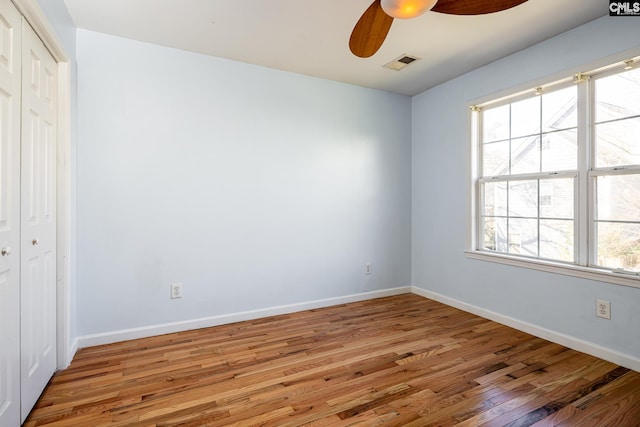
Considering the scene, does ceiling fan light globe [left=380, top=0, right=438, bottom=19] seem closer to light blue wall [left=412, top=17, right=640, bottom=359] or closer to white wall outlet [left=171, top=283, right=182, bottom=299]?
light blue wall [left=412, top=17, right=640, bottom=359]

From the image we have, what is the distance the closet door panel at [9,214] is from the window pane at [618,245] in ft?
12.2

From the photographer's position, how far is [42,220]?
186 centimetres

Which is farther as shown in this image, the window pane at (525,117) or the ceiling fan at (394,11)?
the window pane at (525,117)

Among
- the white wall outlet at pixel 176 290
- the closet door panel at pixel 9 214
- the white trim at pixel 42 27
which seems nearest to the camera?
the closet door panel at pixel 9 214

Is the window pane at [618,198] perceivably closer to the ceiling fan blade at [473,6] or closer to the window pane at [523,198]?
Answer: the window pane at [523,198]

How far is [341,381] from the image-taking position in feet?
6.63

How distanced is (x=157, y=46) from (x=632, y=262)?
4.11 metres

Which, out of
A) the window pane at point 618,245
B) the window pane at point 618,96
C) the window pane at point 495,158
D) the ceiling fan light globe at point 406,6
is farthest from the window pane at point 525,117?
the ceiling fan light globe at point 406,6

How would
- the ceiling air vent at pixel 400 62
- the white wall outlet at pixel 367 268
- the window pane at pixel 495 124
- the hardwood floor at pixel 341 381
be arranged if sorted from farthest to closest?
1. the white wall outlet at pixel 367 268
2. the window pane at pixel 495 124
3. the ceiling air vent at pixel 400 62
4. the hardwood floor at pixel 341 381

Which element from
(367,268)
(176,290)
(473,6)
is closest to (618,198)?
(473,6)

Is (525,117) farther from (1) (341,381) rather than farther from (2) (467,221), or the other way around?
(1) (341,381)

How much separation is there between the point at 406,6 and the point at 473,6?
51 centimetres

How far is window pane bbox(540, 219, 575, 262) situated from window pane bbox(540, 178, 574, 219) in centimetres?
7

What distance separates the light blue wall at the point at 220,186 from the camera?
2.56m
